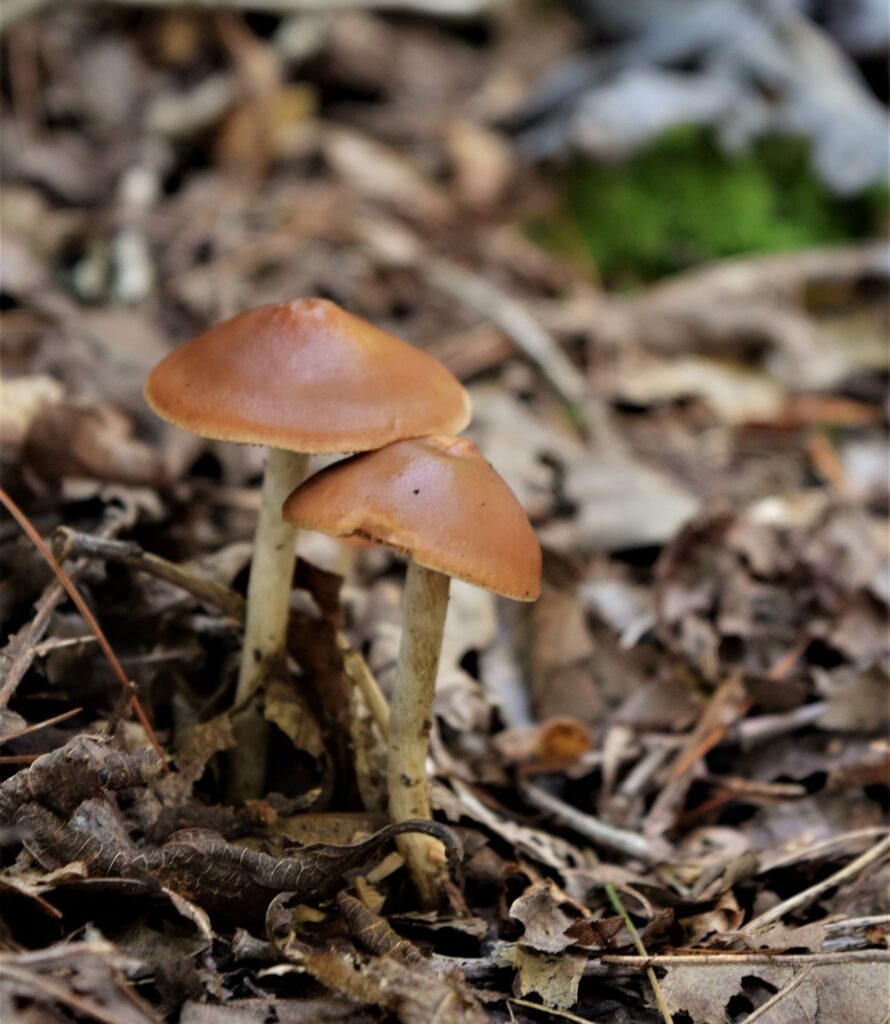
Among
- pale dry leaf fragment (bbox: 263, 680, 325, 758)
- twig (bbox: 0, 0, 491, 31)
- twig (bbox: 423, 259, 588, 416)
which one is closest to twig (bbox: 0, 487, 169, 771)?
pale dry leaf fragment (bbox: 263, 680, 325, 758)

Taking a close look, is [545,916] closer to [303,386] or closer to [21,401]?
[303,386]

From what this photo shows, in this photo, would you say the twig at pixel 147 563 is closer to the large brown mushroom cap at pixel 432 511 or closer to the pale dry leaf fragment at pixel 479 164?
the large brown mushroom cap at pixel 432 511

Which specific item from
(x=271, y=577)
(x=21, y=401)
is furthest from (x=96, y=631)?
(x=21, y=401)

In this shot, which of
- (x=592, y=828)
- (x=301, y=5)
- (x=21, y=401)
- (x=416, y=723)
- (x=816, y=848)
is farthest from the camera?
(x=301, y=5)

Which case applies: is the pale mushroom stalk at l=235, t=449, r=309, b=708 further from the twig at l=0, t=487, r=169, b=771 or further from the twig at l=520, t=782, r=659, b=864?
the twig at l=520, t=782, r=659, b=864

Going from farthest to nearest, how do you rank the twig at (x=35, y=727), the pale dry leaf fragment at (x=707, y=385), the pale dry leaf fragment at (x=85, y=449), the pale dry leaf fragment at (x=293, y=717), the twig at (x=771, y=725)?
the pale dry leaf fragment at (x=707, y=385), the twig at (x=771, y=725), the pale dry leaf fragment at (x=85, y=449), the pale dry leaf fragment at (x=293, y=717), the twig at (x=35, y=727)

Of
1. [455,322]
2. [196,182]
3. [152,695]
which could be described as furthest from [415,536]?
[196,182]

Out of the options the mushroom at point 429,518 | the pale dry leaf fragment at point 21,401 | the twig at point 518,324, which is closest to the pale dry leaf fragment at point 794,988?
the mushroom at point 429,518
